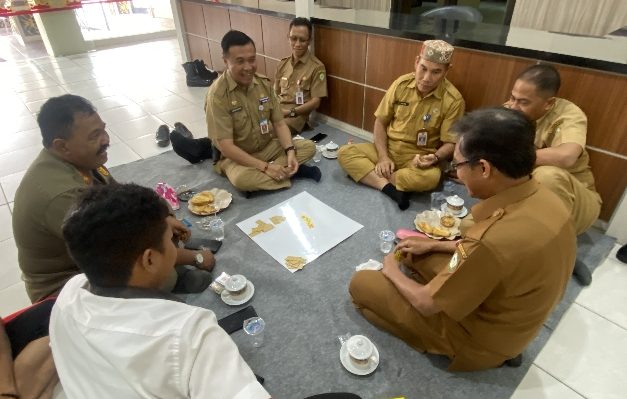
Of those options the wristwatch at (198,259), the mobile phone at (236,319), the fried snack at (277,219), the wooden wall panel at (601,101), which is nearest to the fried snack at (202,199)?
the fried snack at (277,219)

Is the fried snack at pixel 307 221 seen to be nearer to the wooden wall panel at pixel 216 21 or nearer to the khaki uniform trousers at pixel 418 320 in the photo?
the khaki uniform trousers at pixel 418 320

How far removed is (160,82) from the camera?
5199 mm

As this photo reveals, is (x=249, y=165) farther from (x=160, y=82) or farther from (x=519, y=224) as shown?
(x=160, y=82)

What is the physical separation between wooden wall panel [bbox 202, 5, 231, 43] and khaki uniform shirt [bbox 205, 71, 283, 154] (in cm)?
236

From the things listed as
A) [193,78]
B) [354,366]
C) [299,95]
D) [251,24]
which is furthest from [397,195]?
[193,78]

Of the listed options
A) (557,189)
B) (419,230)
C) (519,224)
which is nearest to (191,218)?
(419,230)

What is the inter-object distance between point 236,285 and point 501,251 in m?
1.25

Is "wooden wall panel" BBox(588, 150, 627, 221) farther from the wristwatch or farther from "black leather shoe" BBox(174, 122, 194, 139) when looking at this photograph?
"black leather shoe" BBox(174, 122, 194, 139)

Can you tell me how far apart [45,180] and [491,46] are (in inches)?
104

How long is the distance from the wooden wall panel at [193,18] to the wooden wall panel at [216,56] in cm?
22

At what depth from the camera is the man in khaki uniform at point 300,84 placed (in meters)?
3.47

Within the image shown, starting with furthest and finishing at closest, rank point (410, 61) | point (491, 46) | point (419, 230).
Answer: point (410, 61) < point (491, 46) < point (419, 230)

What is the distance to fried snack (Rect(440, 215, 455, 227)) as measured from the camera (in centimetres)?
225

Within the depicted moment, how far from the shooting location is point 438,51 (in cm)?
233
